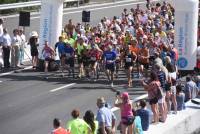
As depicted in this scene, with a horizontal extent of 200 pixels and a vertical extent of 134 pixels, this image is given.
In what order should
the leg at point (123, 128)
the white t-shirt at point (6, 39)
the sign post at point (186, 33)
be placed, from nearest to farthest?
the leg at point (123, 128) < the sign post at point (186, 33) < the white t-shirt at point (6, 39)

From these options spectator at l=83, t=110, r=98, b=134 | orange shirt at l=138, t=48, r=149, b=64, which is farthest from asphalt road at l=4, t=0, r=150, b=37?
spectator at l=83, t=110, r=98, b=134

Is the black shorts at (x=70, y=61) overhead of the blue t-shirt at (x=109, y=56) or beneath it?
beneath

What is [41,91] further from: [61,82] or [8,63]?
[8,63]

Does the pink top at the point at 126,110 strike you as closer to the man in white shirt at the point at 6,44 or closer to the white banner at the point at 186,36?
the white banner at the point at 186,36

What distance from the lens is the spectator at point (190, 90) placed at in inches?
803

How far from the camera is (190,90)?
801 inches

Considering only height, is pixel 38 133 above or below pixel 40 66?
below

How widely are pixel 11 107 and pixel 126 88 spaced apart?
15.5 feet

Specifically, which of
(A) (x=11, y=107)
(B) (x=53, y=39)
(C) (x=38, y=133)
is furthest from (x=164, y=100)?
(B) (x=53, y=39)

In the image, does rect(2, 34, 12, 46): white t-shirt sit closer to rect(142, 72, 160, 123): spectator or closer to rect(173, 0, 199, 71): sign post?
rect(173, 0, 199, 71): sign post

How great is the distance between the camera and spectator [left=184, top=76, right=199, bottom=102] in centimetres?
2039

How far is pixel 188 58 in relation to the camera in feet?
80.8

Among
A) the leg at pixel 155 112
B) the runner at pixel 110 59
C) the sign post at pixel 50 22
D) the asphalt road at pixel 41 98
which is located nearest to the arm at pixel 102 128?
the leg at pixel 155 112

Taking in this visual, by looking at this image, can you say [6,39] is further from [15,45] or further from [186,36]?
[186,36]
